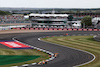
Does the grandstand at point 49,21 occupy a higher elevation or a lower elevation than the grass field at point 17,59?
higher

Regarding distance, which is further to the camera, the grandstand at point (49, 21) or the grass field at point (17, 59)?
the grandstand at point (49, 21)

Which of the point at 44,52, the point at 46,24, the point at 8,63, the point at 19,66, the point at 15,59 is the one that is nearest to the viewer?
the point at 19,66

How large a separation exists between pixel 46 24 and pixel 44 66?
105347 millimetres

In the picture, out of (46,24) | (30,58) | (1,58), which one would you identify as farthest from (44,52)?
(46,24)

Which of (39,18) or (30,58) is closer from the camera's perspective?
(30,58)

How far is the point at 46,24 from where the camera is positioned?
458 ft

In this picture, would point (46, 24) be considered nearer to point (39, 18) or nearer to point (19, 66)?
point (39, 18)

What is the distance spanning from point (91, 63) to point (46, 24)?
338 ft

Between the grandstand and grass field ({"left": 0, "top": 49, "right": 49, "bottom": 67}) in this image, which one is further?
the grandstand

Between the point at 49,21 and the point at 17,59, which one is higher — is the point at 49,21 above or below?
above

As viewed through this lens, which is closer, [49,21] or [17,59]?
[17,59]

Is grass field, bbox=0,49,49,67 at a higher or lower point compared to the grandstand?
lower

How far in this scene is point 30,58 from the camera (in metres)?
41.4

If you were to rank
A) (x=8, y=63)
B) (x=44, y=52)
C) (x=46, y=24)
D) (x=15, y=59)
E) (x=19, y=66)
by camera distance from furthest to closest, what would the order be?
(x=46, y=24) < (x=44, y=52) < (x=15, y=59) < (x=8, y=63) < (x=19, y=66)
